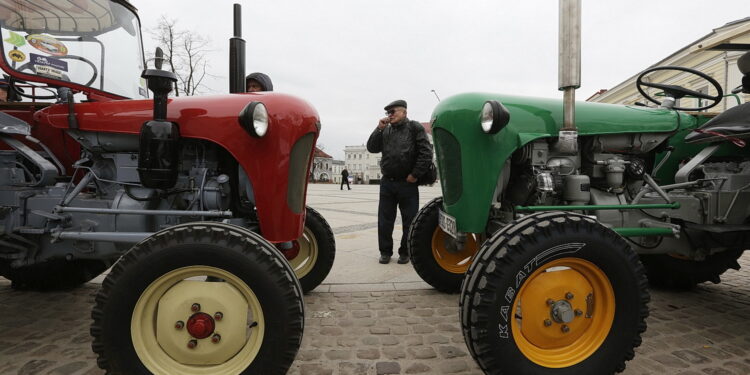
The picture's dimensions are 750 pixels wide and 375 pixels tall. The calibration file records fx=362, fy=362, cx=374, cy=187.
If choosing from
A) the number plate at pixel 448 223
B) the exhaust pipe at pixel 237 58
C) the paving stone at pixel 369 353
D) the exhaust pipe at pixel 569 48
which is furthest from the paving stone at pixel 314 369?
the exhaust pipe at pixel 569 48

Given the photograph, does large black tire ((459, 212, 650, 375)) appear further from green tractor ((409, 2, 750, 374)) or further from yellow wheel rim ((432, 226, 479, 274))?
yellow wheel rim ((432, 226, 479, 274))

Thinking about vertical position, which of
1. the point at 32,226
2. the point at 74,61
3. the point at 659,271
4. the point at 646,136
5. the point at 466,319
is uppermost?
the point at 74,61

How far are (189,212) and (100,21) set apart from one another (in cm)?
165

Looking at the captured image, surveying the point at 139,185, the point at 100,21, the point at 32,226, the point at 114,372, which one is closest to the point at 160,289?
the point at 114,372

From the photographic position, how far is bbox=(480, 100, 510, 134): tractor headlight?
6.50 feet

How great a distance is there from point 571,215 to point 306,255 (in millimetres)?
2185

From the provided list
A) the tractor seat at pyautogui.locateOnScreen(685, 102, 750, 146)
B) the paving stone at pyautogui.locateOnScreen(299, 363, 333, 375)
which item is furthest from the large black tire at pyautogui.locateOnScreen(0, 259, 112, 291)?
the tractor seat at pyautogui.locateOnScreen(685, 102, 750, 146)

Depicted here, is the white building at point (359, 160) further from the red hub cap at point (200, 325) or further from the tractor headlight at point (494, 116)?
the red hub cap at point (200, 325)

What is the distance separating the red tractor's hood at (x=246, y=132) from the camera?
6.39ft

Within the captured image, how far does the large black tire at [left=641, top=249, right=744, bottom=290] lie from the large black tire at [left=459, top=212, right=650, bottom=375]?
6.74ft

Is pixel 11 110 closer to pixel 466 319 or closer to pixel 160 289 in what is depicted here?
pixel 160 289

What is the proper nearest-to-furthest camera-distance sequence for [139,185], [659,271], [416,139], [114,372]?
[114,372] < [139,185] < [659,271] < [416,139]

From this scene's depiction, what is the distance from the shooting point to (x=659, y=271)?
3.27 m

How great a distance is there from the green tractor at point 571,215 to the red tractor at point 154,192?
889 mm
